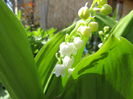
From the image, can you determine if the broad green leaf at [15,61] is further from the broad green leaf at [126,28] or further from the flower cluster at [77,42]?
the broad green leaf at [126,28]

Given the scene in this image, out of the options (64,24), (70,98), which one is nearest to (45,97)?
(70,98)

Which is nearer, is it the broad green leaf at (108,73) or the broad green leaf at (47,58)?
the broad green leaf at (108,73)

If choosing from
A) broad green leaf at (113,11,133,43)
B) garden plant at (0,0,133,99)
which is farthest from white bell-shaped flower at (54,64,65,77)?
broad green leaf at (113,11,133,43)

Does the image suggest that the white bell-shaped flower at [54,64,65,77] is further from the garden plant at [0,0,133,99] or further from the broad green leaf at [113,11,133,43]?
the broad green leaf at [113,11,133,43]

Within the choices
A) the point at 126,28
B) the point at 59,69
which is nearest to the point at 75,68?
the point at 59,69

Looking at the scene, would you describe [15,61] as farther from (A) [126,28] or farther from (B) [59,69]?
(A) [126,28]

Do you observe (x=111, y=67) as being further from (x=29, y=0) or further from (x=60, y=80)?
(x=29, y=0)

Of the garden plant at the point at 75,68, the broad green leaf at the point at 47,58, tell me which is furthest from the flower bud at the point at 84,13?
the broad green leaf at the point at 47,58
